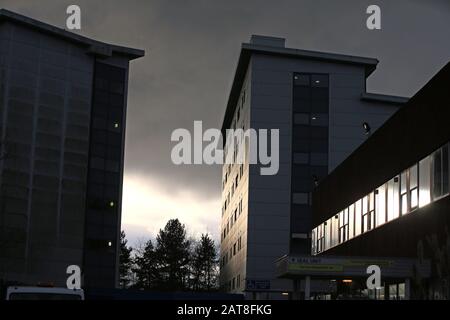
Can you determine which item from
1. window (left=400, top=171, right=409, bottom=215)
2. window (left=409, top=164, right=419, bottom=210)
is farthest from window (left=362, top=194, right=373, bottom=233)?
window (left=409, top=164, right=419, bottom=210)

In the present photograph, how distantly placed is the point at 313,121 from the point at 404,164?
5159 centimetres

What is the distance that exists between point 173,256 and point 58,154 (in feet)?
166

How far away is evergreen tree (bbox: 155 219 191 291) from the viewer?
13125cm

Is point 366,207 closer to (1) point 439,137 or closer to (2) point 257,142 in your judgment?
(1) point 439,137

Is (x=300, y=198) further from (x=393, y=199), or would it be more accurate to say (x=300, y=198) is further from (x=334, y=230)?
(x=393, y=199)

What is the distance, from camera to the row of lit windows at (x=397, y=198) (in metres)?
29.0

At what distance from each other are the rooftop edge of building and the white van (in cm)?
6652

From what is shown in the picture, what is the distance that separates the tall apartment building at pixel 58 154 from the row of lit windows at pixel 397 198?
39.9m

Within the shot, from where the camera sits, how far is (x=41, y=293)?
19453mm

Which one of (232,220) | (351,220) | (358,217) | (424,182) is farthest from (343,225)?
(232,220)

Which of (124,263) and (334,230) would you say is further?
(124,263)
